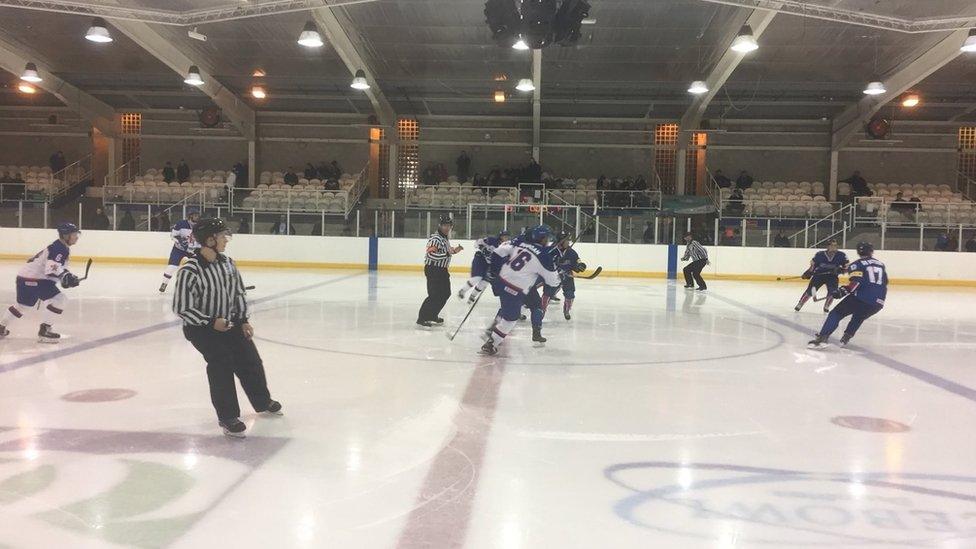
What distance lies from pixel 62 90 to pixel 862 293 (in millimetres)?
25510

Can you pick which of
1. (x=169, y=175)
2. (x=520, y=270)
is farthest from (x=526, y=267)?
(x=169, y=175)

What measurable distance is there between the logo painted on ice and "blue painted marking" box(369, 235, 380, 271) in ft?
53.7

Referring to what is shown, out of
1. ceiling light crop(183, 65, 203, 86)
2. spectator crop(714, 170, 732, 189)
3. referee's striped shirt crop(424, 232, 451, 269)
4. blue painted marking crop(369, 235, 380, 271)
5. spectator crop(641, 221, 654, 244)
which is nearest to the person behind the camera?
referee's striped shirt crop(424, 232, 451, 269)

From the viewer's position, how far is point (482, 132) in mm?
26500

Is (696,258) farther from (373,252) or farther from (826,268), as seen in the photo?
(373,252)

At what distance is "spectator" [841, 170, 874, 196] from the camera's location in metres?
23.7

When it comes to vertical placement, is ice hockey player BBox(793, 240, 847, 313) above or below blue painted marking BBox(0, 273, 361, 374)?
above

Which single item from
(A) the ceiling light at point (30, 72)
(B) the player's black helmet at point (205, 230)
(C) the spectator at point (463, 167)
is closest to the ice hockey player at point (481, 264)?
(B) the player's black helmet at point (205, 230)

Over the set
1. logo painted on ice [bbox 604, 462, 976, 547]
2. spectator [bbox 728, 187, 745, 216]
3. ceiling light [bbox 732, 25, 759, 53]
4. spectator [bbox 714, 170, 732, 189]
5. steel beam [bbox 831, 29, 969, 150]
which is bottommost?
logo painted on ice [bbox 604, 462, 976, 547]

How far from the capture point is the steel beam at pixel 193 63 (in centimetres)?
1792

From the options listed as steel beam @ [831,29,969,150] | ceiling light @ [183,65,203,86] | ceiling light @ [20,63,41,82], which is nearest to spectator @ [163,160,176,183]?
ceiling light @ [20,63,41,82]

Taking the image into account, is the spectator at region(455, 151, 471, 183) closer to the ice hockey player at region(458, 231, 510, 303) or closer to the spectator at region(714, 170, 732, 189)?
the spectator at region(714, 170, 732, 189)

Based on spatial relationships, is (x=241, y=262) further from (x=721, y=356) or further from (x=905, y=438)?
(x=905, y=438)

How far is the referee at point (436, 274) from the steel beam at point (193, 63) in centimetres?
1359
